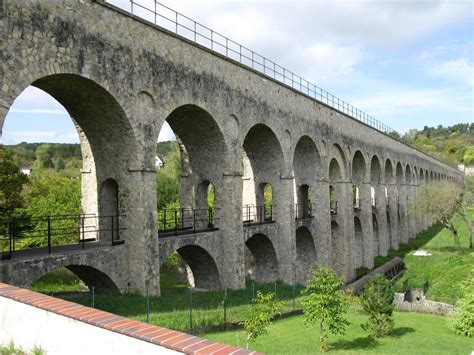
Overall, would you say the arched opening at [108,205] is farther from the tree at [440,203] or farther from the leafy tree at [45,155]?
the leafy tree at [45,155]

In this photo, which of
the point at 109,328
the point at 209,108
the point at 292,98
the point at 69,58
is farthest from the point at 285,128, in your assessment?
the point at 109,328

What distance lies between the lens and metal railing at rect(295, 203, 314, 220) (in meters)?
27.4

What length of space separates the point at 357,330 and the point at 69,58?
12495 mm

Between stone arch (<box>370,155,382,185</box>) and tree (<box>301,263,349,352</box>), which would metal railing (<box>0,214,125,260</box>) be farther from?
stone arch (<box>370,155,382,185</box>)

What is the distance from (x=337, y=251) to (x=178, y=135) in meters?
15.7

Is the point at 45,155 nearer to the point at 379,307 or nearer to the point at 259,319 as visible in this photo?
the point at 379,307

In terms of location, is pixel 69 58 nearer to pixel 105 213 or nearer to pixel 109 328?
pixel 105 213

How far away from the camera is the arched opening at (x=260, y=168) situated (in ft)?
72.7

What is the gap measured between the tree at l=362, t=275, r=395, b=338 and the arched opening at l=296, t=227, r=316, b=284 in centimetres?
1028

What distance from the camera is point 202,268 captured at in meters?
18.1

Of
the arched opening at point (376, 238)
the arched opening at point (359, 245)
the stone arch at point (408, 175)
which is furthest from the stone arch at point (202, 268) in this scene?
the stone arch at point (408, 175)

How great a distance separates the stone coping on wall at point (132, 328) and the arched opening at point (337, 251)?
26134mm

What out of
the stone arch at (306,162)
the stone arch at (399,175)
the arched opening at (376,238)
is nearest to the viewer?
the stone arch at (306,162)

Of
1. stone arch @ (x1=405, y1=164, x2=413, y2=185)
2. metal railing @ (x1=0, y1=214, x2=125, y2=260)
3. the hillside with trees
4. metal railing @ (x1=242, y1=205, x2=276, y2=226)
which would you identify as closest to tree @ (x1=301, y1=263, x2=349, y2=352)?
metal railing @ (x1=0, y1=214, x2=125, y2=260)
